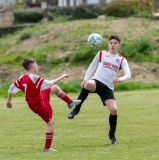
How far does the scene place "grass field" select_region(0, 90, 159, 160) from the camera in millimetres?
9023

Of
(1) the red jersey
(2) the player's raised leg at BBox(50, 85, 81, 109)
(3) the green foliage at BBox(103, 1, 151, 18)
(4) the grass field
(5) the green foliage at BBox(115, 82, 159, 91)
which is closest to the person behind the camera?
(4) the grass field

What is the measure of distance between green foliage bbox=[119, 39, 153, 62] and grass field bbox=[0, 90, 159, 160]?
29.0 feet

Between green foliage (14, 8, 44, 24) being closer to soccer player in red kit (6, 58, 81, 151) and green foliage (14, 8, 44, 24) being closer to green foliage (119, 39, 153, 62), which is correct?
green foliage (119, 39, 153, 62)

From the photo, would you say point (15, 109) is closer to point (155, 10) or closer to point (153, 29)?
point (153, 29)

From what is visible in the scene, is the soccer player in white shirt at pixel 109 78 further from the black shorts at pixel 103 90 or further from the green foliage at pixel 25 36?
the green foliage at pixel 25 36

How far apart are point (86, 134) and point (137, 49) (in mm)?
15994

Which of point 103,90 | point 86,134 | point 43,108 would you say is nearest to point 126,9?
point 86,134

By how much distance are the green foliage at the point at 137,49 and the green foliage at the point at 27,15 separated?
18248 mm

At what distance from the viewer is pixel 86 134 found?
1152 cm

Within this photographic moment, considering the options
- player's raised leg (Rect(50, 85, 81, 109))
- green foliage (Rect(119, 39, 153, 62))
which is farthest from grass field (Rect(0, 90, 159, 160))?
green foliage (Rect(119, 39, 153, 62))

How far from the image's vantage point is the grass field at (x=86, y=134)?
9.02 m

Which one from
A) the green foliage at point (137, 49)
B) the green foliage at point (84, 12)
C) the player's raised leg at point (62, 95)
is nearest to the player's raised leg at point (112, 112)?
the player's raised leg at point (62, 95)

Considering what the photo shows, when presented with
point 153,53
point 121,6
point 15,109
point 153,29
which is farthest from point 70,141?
point 121,6

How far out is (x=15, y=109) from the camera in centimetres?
1752
